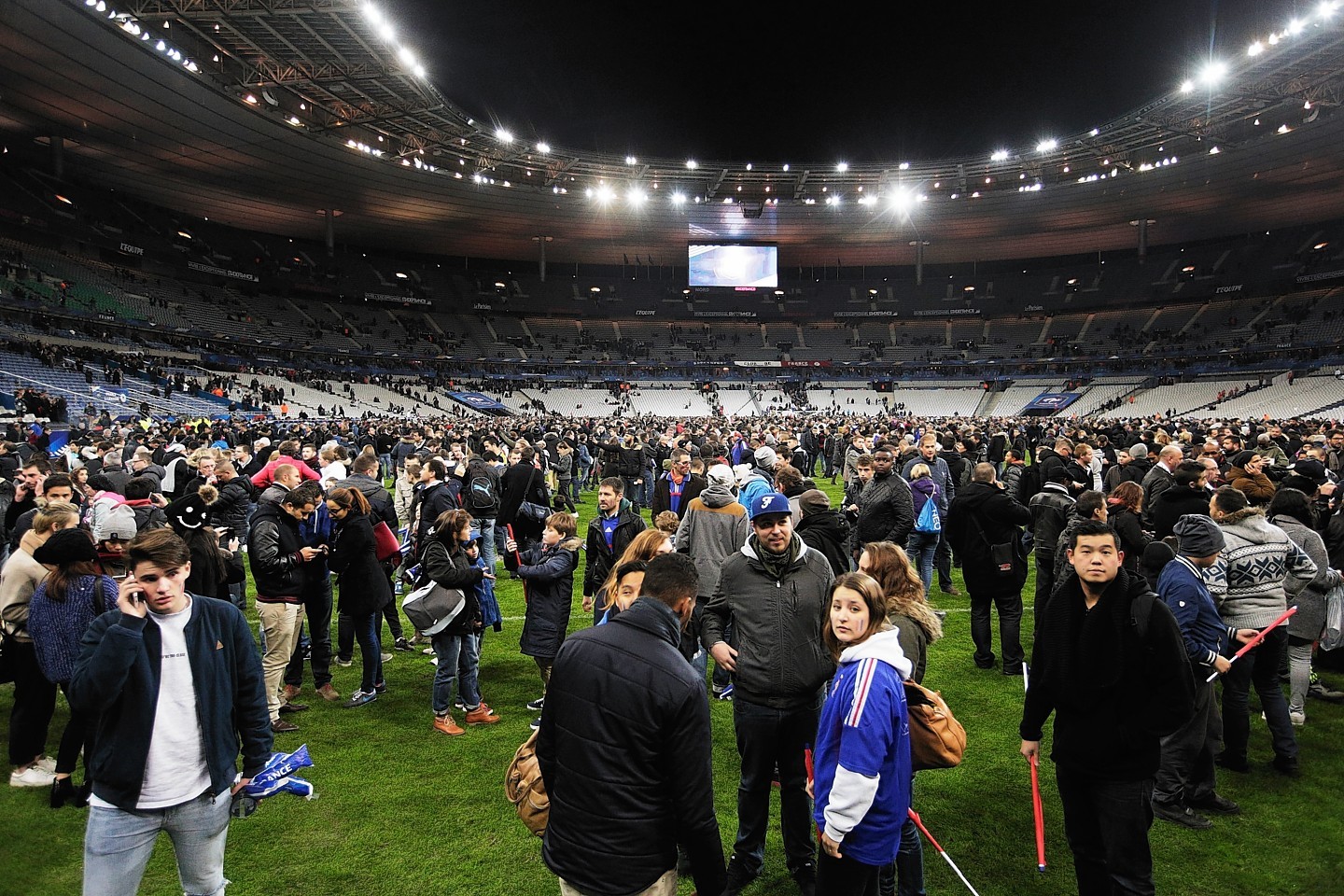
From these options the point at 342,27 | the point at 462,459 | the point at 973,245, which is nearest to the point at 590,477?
the point at 462,459

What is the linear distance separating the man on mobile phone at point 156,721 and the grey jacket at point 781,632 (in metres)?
1.98

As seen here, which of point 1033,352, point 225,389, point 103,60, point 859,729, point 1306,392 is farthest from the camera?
point 1033,352

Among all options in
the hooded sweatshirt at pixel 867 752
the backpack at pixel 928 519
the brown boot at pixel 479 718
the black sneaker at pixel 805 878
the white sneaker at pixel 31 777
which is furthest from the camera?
the backpack at pixel 928 519

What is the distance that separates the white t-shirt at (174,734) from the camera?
2.39 metres

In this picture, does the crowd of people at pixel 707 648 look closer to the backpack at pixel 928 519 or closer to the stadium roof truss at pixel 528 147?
the backpack at pixel 928 519

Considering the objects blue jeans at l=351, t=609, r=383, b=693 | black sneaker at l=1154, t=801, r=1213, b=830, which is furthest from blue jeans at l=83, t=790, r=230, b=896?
black sneaker at l=1154, t=801, r=1213, b=830

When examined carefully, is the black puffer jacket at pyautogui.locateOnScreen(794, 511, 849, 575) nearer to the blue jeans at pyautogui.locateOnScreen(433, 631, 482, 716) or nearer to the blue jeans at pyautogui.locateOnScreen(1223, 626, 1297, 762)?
the blue jeans at pyautogui.locateOnScreen(1223, 626, 1297, 762)

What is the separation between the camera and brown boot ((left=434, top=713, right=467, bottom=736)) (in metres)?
→ 5.04

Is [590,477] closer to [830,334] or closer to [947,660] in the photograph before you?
[947,660]

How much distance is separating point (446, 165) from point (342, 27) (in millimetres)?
13488

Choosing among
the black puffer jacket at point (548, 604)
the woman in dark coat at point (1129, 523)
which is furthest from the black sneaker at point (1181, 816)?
the black puffer jacket at point (548, 604)

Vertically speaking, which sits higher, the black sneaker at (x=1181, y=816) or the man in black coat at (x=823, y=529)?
the man in black coat at (x=823, y=529)

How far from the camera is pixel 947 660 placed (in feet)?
20.8

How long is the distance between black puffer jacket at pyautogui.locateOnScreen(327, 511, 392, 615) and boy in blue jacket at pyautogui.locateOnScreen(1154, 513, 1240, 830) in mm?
4966
